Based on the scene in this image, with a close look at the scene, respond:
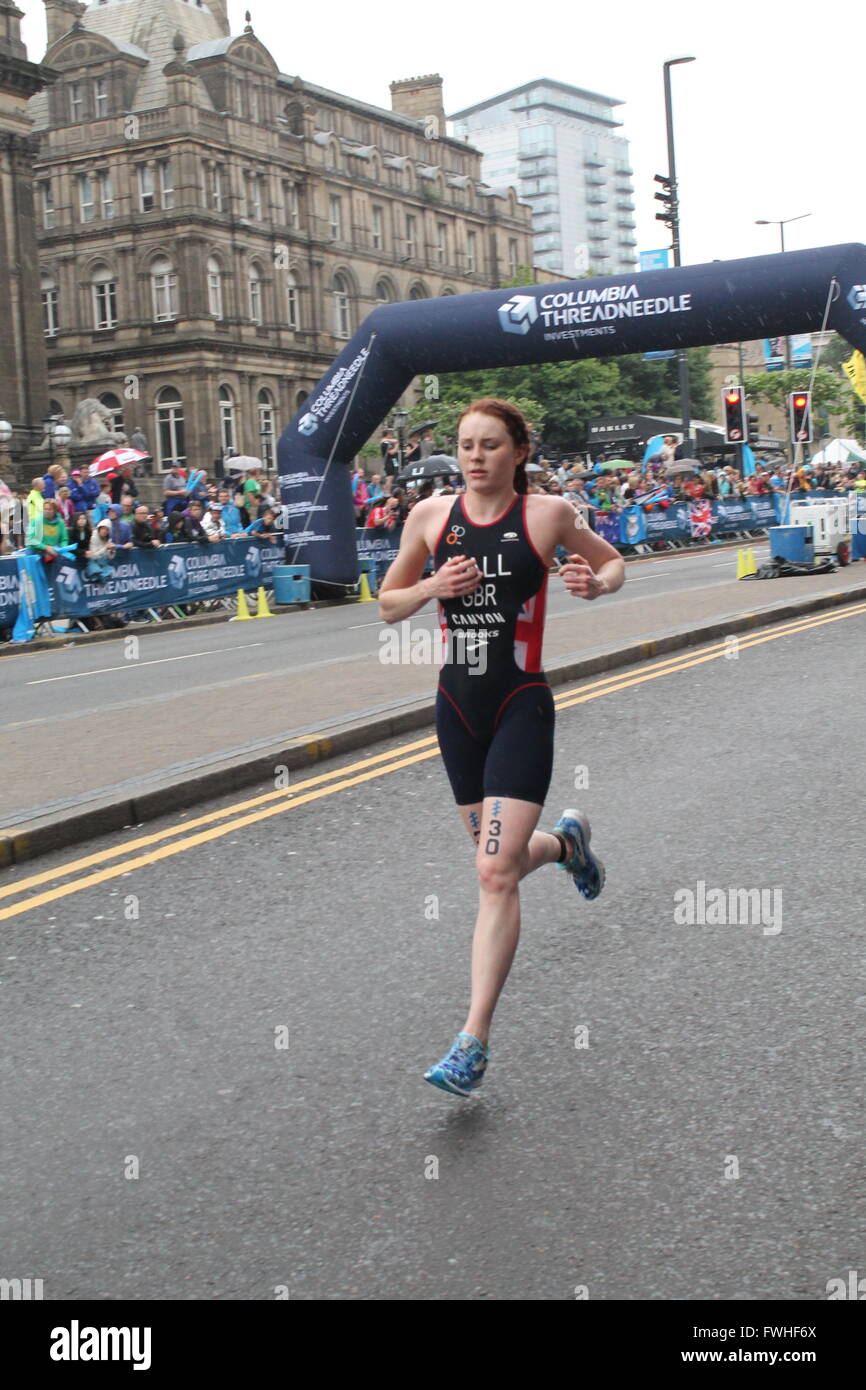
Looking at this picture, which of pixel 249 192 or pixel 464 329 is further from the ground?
pixel 249 192

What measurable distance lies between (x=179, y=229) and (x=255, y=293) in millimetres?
5153

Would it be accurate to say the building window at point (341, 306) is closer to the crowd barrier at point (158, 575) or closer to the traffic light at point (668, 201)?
the traffic light at point (668, 201)

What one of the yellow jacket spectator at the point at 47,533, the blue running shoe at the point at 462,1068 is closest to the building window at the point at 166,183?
the yellow jacket spectator at the point at 47,533

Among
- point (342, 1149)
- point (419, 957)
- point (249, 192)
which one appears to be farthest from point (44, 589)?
point (249, 192)

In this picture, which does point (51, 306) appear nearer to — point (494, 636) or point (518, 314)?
point (518, 314)

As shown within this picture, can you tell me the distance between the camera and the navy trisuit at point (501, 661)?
471cm

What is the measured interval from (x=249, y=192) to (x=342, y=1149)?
70.0 metres

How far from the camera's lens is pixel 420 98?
91.9m

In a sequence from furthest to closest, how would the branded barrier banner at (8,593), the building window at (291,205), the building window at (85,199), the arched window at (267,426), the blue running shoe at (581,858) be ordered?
the building window at (291,205) < the arched window at (267,426) < the building window at (85,199) < the branded barrier banner at (8,593) < the blue running shoe at (581,858)

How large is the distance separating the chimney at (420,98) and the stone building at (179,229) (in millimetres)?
17619

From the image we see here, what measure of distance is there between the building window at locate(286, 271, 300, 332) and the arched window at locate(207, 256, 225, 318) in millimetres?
4666


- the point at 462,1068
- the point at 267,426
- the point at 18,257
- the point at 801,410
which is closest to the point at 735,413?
the point at 801,410
